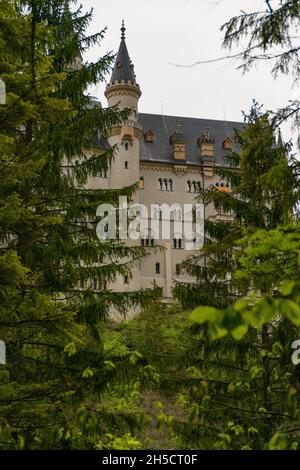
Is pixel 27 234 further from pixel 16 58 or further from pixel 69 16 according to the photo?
pixel 69 16

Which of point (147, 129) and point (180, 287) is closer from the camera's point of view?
point (180, 287)

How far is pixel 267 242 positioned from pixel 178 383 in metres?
3.09

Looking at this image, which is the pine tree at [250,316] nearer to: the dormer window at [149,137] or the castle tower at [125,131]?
the castle tower at [125,131]

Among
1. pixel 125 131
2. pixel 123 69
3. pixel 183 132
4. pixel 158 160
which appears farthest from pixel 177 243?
pixel 123 69

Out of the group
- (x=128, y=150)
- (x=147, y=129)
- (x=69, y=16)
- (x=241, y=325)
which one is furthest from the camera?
(x=147, y=129)

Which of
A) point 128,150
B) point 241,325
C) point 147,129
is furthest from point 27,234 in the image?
point 147,129

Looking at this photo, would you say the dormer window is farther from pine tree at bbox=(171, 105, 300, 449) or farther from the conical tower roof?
pine tree at bbox=(171, 105, 300, 449)

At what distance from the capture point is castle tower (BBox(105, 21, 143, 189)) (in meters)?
51.1

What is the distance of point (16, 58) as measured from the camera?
26.4 ft

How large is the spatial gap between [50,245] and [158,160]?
46.3 meters

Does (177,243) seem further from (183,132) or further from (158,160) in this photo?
(183,132)

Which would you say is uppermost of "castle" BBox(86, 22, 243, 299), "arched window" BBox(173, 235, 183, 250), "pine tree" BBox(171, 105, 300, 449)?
"castle" BBox(86, 22, 243, 299)

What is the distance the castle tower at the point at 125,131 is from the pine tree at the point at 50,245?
39470mm

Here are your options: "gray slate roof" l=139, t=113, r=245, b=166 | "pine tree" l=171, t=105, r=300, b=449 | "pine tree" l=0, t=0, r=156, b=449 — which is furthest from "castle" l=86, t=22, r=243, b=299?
"pine tree" l=0, t=0, r=156, b=449
